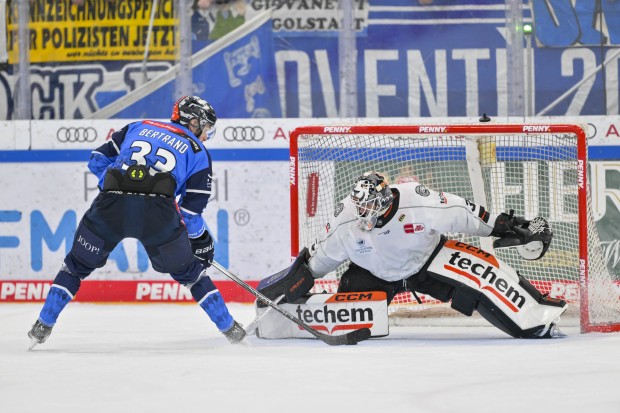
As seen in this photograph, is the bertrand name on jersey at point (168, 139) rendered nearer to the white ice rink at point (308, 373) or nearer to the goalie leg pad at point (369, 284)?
the white ice rink at point (308, 373)

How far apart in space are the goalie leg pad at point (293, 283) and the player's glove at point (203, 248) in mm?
346

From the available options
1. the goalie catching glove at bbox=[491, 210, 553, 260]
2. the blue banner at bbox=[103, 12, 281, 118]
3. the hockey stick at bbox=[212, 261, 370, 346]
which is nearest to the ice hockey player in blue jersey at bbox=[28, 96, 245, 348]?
the hockey stick at bbox=[212, 261, 370, 346]

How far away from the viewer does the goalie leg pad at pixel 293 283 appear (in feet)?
18.0

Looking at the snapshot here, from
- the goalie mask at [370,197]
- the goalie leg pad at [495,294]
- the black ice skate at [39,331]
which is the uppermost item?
the goalie mask at [370,197]

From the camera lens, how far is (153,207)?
4.94m

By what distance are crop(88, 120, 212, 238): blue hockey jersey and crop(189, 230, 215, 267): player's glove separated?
0.07m

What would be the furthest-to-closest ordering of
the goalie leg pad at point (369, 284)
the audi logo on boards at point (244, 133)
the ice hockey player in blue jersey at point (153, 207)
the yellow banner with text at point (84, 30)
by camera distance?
the yellow banner with text at point (84, 30) → the audi logo on boards at point (244, 133) → the goalie leg pad at point (369, 284) → the ice hockey player in blue jersey at point (153, 207)

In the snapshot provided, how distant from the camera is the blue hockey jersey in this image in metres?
5.00

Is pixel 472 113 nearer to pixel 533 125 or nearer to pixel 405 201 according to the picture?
pixel 533 125

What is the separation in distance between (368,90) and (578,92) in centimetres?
130

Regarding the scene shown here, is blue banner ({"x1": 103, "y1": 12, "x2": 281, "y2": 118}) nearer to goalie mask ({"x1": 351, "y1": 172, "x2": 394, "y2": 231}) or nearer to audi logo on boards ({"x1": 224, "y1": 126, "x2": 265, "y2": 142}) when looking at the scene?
audi logo on boards ({"x1": 224, "y1": 126, "x2": 265, "y2": 142})

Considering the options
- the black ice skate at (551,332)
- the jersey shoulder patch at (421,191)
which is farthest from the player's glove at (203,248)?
the black ice skate at (551,332)

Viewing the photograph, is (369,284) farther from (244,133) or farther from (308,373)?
(244,133)

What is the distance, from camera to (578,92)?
739cm
